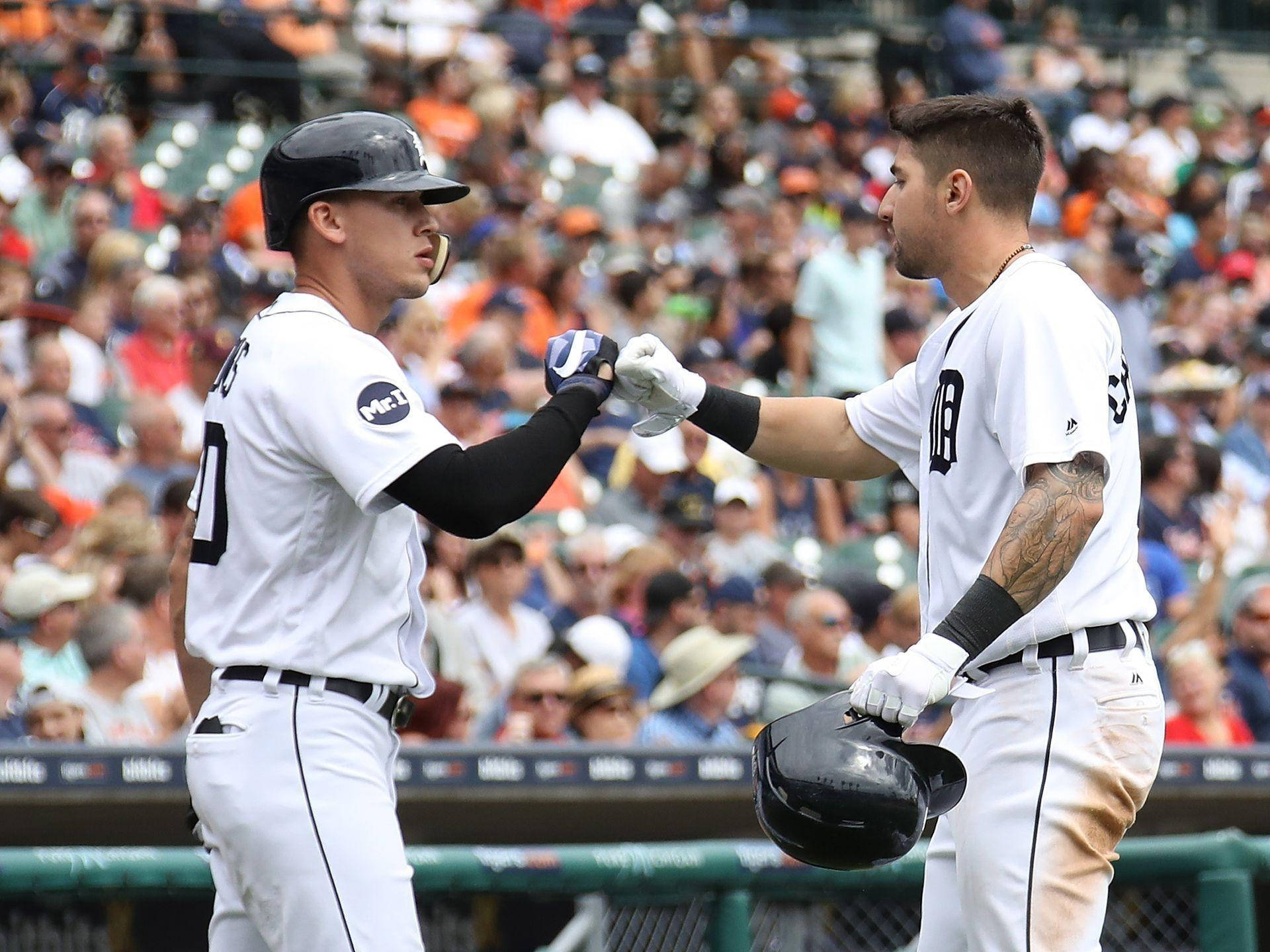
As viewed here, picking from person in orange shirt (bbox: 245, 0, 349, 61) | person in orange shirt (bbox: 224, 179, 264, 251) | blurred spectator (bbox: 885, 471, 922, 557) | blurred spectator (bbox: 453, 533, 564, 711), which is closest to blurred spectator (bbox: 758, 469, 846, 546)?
blurred spectator (bbox: 885, 471, 922, 557)

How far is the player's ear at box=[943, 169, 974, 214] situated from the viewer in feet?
11.4

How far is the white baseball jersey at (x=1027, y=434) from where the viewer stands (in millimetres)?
3164

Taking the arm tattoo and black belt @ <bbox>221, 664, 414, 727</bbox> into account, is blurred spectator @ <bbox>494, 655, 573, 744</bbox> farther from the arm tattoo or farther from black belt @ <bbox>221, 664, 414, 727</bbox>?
the arm tattoo

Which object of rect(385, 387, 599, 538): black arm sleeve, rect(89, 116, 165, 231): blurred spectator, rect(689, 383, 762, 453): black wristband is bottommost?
rect(89, 116, 165, 231): blurred spectator

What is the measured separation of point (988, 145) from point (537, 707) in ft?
9.75

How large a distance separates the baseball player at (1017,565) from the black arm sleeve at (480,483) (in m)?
0.63

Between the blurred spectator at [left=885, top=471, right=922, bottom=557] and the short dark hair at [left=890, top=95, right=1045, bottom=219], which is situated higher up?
the short dark hair at [left=890, top=95, right=1045, bottom=219]

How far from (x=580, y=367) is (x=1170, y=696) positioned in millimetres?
4057

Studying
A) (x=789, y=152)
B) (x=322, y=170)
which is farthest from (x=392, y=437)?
(x=789, y=152)

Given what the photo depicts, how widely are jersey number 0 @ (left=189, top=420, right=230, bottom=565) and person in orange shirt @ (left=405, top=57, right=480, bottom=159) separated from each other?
25.4ft

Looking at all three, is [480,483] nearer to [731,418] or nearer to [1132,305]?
[731,418]

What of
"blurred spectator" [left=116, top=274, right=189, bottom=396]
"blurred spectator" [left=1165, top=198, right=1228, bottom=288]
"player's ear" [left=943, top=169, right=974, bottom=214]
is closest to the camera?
"player's ear" [left=943, top=169, right=974, bottom=214]

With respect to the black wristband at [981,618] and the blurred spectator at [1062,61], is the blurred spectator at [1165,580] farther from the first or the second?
the blurred spectator at [1062,61]

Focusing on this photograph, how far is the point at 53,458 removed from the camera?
23.5ft
